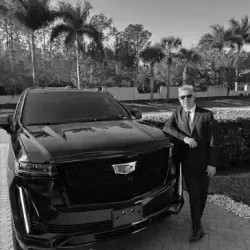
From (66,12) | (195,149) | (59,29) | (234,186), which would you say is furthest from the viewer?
(59,29)

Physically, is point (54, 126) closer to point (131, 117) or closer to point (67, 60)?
point (131, 117)

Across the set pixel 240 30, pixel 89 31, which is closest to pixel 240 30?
pixel 240 30

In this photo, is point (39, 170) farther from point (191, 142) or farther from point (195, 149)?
point (195, 149)

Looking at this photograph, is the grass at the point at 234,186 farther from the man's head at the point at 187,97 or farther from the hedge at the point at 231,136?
the man's head at the point at 187,97

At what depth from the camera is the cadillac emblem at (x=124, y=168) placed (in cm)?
250

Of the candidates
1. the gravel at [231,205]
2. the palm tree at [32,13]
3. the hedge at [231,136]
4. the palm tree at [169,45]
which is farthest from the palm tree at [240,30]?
the gravel at [231,205]

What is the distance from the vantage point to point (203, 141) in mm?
3176

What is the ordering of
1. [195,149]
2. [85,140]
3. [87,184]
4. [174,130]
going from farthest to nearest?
[174,130]
[195,149]
[85,140]
[87,184]

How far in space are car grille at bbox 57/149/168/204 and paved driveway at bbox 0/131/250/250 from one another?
0.61 meters

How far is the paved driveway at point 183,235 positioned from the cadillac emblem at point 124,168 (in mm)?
791

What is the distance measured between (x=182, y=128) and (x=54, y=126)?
59.3 inches

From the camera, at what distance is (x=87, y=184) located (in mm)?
2436

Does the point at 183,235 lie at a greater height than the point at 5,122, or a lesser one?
lesser

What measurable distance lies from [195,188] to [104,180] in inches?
50.3
